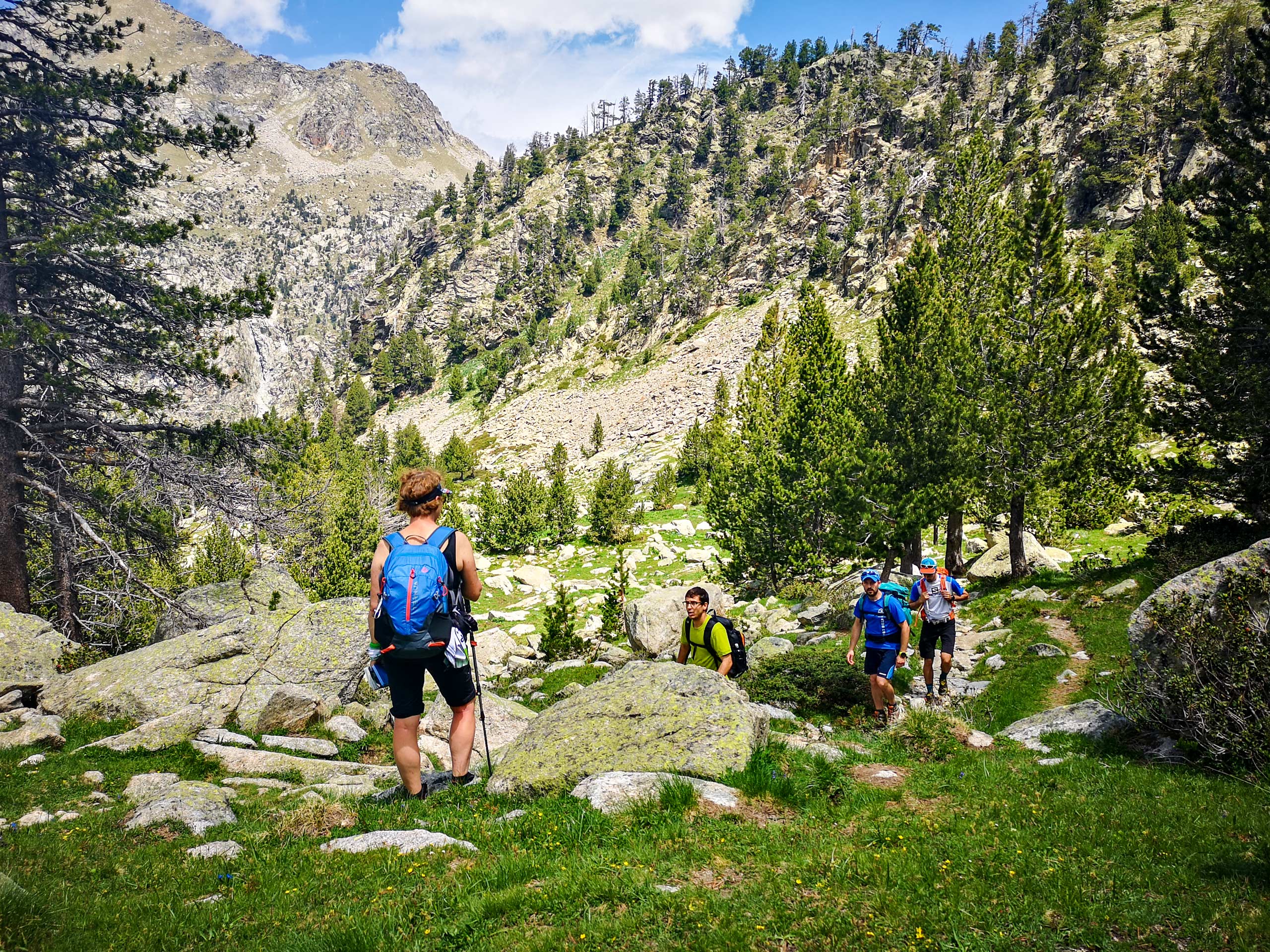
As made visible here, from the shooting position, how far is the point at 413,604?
5.82m

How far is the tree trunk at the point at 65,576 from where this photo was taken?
44.0 ft

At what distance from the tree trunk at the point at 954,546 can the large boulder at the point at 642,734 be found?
765 inches

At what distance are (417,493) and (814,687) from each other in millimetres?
9814

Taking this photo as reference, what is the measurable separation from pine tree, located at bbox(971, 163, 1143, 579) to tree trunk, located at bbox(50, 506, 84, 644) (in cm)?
2652

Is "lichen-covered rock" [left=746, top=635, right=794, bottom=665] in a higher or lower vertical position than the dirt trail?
lower

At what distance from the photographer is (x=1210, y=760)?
23.7 ft

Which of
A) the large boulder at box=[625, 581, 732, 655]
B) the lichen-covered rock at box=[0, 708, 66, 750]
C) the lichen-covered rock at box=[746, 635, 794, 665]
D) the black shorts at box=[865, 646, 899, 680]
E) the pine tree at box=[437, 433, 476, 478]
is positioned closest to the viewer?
the lichen-covered rock at box=[0, 708, 66, 750]

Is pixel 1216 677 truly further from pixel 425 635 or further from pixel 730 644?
pixel 425 635

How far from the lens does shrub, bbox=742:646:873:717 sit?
1238cm

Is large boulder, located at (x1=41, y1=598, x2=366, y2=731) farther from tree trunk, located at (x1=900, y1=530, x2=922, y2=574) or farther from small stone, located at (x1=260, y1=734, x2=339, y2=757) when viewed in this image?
tree trunk, located at (x1=900, y1=530, x2=922, y2=574)

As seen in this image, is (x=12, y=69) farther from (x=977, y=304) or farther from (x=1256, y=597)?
(x=977, y=304)

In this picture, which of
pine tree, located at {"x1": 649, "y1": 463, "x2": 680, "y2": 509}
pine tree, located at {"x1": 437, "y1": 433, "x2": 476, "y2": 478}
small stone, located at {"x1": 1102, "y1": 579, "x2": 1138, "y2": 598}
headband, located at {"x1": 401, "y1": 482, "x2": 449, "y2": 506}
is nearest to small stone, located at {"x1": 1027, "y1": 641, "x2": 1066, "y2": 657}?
small stone, located at {"x1": 1102, "y1": 579, "x2": 1138, "y2": 598}

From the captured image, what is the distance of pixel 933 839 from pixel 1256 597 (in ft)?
19.7

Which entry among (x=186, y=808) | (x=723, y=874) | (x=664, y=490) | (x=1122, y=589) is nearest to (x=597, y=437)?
(x=664, y=490)
